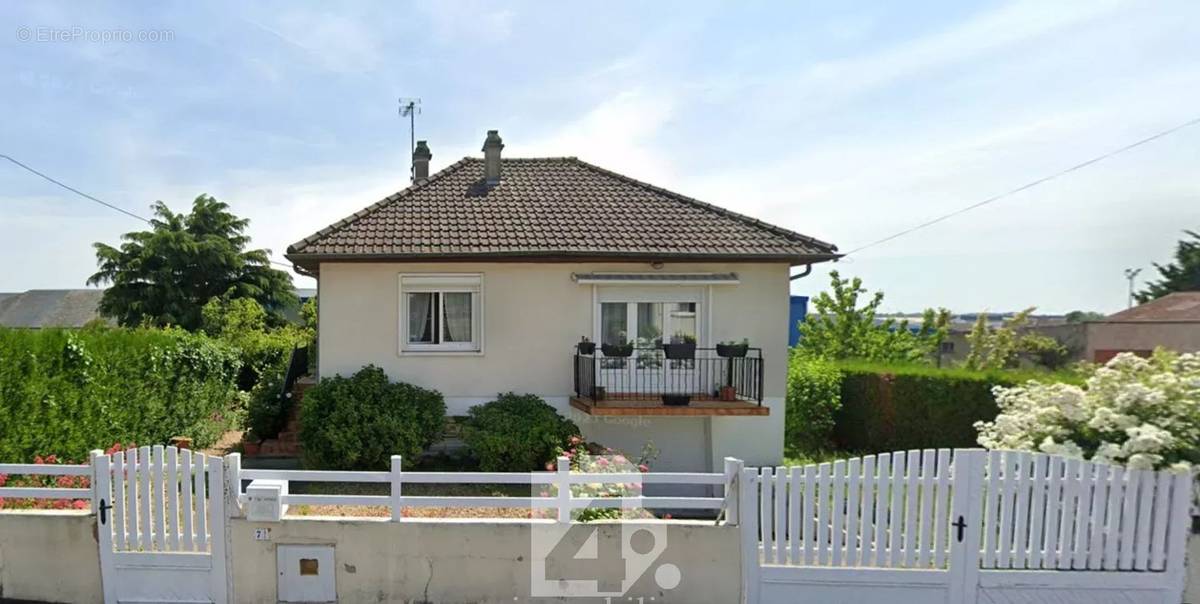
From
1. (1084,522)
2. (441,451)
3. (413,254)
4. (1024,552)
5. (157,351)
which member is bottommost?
(441,451)

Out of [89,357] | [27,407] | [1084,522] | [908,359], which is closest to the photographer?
[1084,522]

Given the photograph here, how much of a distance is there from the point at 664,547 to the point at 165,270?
94.8 feet

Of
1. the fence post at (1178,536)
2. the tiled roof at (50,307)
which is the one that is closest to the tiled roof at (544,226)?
the fence post at (1178,536)

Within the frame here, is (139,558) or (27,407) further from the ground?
(27,407)

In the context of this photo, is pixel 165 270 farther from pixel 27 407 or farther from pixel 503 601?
pixel 503 601

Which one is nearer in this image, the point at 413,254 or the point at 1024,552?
the point at 1024,552

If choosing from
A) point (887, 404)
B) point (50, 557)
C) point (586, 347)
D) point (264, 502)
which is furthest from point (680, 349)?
point (50, 557)

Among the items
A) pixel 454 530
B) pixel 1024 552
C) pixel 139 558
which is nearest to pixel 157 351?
pixel 139 558

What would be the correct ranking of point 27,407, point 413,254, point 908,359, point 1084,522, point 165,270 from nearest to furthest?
point 1084,522 → point 27,407 → point 413,254 → point 908,359 → point 165,270

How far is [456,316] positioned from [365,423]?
7.50 feet

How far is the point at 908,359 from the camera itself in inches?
653

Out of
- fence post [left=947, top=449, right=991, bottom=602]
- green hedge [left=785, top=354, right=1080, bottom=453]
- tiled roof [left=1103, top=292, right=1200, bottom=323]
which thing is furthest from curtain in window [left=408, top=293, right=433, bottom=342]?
tiled roof [left=1103, top=292, right=1200, bottom=323]

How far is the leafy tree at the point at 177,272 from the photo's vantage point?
24.4 m

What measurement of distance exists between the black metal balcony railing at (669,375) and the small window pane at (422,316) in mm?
2640
